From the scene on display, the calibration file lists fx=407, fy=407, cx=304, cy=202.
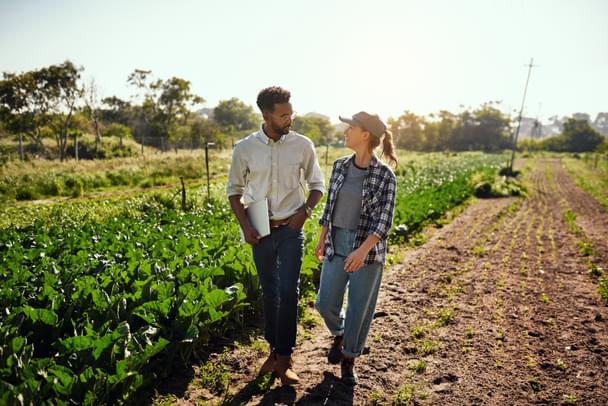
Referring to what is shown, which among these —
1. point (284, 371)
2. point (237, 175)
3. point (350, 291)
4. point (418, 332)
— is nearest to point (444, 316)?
point (418, 332)

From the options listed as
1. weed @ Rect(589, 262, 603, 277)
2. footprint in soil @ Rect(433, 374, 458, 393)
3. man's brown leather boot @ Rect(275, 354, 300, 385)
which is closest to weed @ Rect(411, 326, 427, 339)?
footprint in soil @ Rect(433, 374, 458, 393)

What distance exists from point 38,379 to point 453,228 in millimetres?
9452

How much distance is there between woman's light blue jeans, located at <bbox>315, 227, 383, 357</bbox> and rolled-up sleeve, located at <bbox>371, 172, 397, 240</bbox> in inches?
9.5

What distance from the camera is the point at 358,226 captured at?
291 cm

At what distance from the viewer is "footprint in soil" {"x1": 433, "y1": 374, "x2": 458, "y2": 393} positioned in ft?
10.8

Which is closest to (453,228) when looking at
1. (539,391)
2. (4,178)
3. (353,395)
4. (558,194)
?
(539,391)

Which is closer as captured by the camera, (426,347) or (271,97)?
(271,97)

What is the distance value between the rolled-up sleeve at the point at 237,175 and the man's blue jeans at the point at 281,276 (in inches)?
15.5

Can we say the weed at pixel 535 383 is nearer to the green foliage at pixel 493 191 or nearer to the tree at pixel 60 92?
the green foliage at pixel 493 191

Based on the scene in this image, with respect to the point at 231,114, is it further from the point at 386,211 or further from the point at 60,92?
the point at 386,211

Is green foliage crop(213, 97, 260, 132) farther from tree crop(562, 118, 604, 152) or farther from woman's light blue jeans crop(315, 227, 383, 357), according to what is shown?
woman's light blue jeans crop(315, 227, 383, 357)

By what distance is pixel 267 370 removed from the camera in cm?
333

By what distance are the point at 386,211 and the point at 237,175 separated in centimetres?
108

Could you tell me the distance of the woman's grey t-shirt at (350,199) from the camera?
293 centimetres
